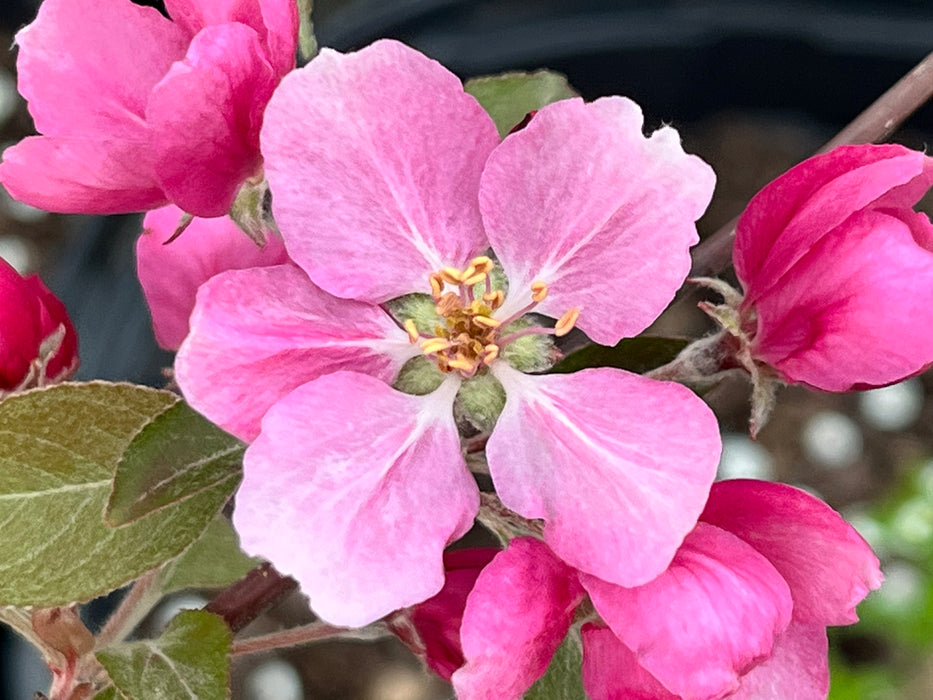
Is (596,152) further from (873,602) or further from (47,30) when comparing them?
(873,602)

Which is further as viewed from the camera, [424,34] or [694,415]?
[424,34]

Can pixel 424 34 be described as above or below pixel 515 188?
below

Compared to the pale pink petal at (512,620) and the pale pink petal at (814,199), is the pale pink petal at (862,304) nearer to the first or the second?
the pale pink petal at (814,199)

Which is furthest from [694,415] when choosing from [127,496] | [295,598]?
[295,598]

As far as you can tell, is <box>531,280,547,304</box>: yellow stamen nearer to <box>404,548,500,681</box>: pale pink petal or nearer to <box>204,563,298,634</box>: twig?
<box>404,548,500,681</box>: pale pink petal

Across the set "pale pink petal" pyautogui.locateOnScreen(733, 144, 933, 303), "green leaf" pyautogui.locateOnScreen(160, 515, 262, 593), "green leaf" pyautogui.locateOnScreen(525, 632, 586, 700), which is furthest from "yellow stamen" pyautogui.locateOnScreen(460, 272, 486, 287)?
"green leaf" pyautogui.locateOnScreen(160, 515, 262, 593)

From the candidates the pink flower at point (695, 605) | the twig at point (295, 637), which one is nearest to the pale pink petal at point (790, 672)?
the pink flower at point (695, 605)
